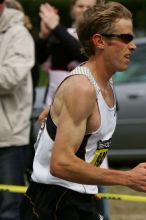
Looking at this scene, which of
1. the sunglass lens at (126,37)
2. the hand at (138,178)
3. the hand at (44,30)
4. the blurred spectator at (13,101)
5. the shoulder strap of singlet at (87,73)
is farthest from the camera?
the hand at (44,30)

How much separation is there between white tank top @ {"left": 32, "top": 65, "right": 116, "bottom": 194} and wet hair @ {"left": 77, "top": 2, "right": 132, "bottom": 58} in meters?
0.14

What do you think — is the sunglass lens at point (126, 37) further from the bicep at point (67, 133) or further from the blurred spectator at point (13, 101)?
the blurred spectator at point (13, 101)

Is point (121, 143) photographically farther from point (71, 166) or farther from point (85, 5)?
point (71, 166)

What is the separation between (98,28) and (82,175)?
753 mm

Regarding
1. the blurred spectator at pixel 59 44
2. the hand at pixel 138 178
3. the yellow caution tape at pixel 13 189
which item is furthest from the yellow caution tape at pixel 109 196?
the hand at pixel 138 178

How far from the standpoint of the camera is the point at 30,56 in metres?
6.13

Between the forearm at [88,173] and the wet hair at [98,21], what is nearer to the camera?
the forearm at [88,173]

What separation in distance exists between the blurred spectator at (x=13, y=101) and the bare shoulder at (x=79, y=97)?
1.85 m

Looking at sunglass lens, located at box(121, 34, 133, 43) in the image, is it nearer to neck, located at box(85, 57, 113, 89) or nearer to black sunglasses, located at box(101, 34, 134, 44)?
black sunglasses, located at box(101, 34, 134, 44)

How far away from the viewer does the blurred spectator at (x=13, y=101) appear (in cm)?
600

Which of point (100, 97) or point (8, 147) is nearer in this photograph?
point (100, 97)

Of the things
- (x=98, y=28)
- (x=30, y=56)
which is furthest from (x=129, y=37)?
(x=30, y=56)

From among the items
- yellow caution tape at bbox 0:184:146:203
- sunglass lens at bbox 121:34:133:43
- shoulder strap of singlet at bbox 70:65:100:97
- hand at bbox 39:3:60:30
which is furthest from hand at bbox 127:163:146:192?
hand at bbox 39:3:60:30

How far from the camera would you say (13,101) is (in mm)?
6078
